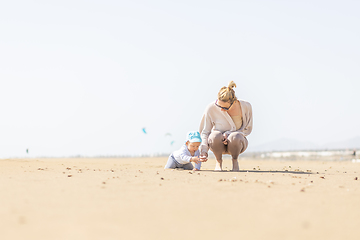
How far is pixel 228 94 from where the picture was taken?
341 inches

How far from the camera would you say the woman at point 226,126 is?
28.2 feet

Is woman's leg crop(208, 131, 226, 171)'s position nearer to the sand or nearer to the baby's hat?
the baby's hat

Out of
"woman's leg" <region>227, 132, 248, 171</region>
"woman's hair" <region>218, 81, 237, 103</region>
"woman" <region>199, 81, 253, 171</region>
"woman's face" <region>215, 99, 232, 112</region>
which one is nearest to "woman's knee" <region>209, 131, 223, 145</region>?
"woman" <region>199, 81, 253, 171</region>

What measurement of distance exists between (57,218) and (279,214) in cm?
209

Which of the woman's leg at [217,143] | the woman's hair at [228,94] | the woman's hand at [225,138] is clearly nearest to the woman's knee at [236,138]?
the woman's hand at [225,138]

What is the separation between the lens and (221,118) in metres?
9.02

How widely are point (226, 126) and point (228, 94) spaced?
31.3 inches

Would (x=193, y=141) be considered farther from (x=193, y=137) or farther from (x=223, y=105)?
(x=223, y=105)

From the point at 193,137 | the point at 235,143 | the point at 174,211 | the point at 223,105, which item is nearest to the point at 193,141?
the point at 193,137

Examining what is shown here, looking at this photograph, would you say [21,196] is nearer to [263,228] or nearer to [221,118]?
[263,228]

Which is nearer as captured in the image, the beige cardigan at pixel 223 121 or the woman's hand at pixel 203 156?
the woman's hand at pixel 203 156

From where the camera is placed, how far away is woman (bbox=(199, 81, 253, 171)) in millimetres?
8602

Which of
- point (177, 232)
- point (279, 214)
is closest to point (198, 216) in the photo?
point (177, 232)

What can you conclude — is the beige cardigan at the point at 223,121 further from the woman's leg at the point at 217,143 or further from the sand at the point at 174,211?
the sand at the point at 174,211
